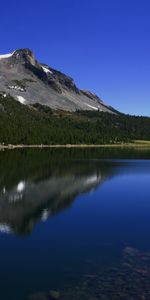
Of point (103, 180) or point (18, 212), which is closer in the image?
point (18, 212)

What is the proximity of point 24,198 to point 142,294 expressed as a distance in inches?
1339

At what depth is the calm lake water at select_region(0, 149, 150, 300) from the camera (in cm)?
2353

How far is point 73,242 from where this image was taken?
33.2 metres

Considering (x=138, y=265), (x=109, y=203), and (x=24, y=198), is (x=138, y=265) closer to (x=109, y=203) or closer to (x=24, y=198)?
(x=109, y=203)

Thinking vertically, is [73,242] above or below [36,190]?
below

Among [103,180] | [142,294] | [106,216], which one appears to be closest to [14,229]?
[106,216]

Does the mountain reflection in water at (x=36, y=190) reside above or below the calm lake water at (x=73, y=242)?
above

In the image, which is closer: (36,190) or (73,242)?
(73,242)

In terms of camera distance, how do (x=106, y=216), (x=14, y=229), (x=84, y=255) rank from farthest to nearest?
(x=106, y=216), (x=14, y=229), (x=84, y=255)

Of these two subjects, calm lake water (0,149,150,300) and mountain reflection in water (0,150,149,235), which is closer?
calm lake water (0,149,150,300)

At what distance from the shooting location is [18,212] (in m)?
45.7

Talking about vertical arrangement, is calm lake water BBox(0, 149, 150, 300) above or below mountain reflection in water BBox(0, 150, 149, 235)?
below

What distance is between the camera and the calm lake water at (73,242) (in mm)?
23531

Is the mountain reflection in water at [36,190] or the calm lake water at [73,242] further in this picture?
the mountain reflection in water at [36,190]
